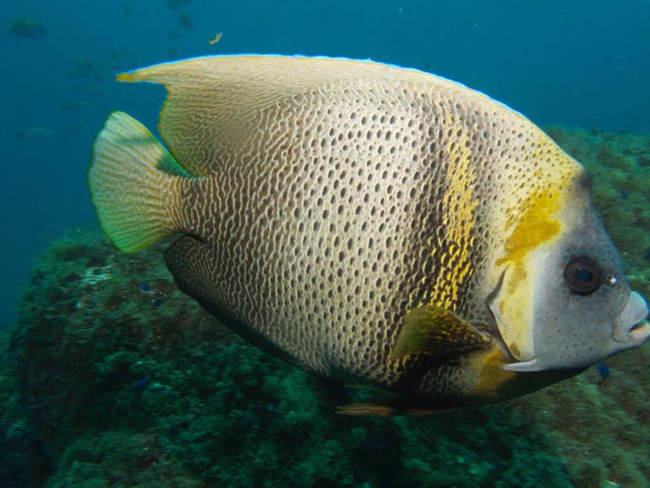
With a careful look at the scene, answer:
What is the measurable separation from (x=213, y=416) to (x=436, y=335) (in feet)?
5.76

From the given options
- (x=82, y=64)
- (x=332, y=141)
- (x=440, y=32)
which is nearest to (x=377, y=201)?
(x=332, y=141)

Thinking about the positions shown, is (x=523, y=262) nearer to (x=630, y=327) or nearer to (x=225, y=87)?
(x=630, y=327)

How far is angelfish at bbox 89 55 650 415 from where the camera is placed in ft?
3.26

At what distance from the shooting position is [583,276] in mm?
974

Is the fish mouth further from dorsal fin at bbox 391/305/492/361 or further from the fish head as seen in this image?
dorsal fin at bbox 391/305/492/361

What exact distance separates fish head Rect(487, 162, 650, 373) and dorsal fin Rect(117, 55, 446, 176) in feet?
1.67

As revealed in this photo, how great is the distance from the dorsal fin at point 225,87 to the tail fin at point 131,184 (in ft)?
0.27

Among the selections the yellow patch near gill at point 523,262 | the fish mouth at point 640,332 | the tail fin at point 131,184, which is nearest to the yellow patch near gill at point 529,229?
the yellow patch near gill at point 523,262

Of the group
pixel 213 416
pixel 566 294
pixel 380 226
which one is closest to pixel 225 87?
pixel 380 226

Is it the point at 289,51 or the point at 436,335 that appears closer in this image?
the point at 436,335

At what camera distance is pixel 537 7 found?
9438 cm

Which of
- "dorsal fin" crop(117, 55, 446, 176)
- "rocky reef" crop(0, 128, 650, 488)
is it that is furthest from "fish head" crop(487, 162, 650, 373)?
"rocky reef" crop(0, 128, 650, 488)

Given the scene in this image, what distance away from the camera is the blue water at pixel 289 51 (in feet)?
164

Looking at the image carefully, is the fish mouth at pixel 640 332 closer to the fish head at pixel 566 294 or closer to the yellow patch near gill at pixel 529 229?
the fish head at pixel 566 294
